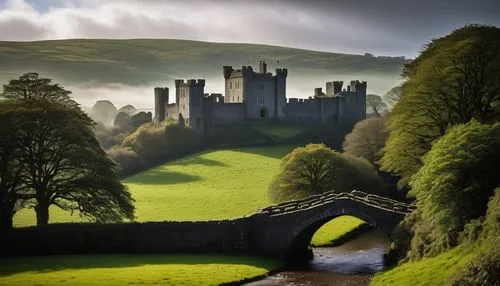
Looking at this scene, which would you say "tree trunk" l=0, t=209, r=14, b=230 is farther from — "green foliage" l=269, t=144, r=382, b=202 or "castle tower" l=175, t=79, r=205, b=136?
"castle tower" l=175, t=79, r=205, b=136

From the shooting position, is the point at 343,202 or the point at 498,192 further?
the point at 343,202

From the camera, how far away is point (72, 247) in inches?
1932

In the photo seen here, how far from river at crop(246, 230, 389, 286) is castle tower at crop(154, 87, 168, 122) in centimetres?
7022

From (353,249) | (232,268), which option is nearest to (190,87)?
(353,249)

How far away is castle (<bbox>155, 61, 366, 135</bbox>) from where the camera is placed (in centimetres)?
11784

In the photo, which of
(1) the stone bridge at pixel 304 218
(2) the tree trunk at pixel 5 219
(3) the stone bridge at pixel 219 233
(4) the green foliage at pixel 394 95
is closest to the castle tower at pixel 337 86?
(4) the green foliage at pixel 394 95

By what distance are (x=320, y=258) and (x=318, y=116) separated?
73.3 m

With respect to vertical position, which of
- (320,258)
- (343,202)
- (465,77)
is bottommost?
(320,258)

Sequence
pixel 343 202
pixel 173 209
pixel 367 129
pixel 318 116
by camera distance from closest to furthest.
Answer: pixel 343 202 → pixel 173 209 → pixel 367 129 → pixel 318 116

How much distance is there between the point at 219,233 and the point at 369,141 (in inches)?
1625

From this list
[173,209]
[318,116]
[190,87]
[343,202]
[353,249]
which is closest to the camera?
[343,202]

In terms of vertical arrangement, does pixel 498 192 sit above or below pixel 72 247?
above

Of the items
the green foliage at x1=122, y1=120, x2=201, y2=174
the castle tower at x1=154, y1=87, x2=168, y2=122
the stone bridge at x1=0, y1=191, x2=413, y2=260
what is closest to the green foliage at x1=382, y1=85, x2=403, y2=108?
the stone bridge at x1=0, y1=191, x2=413, y2=260

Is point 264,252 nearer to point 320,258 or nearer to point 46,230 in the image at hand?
point 320,258
